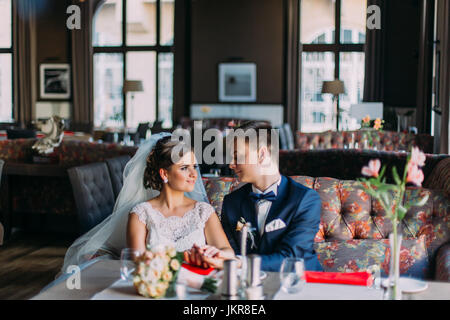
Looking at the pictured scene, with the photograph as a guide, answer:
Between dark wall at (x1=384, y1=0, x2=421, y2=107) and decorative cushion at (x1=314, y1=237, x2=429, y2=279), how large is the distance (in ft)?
28.5

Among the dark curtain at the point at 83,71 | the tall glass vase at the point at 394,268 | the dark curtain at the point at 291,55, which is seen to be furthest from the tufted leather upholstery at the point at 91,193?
the dark curtain at the point at 83,71

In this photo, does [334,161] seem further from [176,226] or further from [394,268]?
[394,268]

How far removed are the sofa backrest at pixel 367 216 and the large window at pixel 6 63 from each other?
544 inches

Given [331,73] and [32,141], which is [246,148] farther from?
[331,73]

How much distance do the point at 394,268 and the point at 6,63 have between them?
1527 centimetres

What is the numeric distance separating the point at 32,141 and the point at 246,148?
474 cm

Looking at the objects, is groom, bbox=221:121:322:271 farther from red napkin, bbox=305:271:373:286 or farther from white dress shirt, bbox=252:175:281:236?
red napkin, bbox=305:271:373:286

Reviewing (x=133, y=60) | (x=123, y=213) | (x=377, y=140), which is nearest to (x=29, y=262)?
(x=123, y=213)

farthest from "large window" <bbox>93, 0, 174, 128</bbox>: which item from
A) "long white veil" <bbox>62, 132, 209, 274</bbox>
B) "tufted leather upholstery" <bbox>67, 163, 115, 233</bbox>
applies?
"long white veil" <bbox>62, 132, 209, 274</bbox>

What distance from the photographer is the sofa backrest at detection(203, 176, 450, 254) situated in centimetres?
304

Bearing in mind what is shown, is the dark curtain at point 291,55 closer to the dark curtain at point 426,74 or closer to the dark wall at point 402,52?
the dark wall at point 402,52

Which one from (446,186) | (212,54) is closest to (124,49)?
(212,54)

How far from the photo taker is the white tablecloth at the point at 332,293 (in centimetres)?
196
